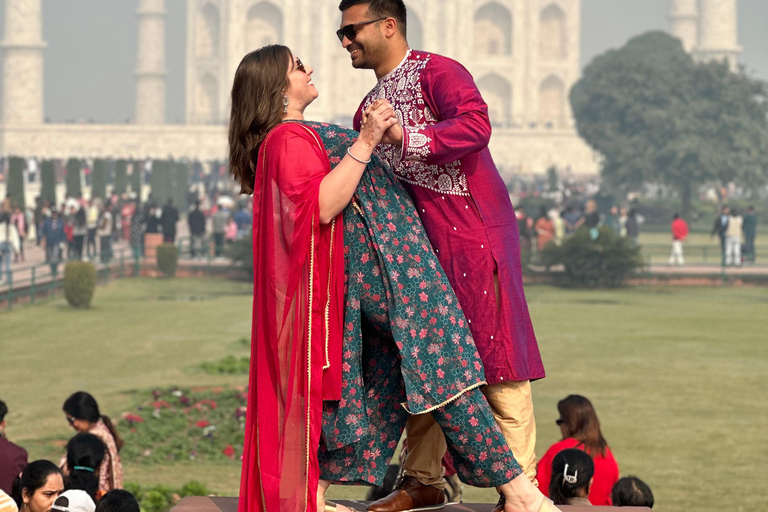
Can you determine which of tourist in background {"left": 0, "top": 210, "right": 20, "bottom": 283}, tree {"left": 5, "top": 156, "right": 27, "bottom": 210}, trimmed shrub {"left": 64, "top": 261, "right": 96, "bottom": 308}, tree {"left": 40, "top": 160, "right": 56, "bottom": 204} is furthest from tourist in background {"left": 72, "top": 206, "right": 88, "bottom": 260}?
tree {"left": 40, "top": 160, "right": 56, "bottom": 204}

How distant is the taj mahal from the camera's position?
46.1 meters

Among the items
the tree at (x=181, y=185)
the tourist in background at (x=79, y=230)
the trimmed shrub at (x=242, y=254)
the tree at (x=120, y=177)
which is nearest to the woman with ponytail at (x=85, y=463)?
the trimmed shrub at (x=242, y=254)

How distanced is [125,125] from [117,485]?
43.6 meters

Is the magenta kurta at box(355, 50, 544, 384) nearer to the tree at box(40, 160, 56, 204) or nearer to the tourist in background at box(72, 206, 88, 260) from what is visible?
the tourist in background at box(72, 206, 88, 260)

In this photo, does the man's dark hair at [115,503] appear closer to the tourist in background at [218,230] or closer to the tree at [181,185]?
the tourist in background at [218,230]

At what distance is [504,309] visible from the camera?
2633 millimetres

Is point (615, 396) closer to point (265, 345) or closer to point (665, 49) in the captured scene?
point (265, 345)

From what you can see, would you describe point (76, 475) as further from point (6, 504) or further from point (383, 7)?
point (383, 7)

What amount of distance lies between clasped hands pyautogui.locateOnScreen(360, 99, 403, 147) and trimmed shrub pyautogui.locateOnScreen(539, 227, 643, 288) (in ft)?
40.8

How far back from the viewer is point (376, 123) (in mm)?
2500

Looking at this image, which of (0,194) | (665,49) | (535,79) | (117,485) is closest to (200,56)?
(535,79)

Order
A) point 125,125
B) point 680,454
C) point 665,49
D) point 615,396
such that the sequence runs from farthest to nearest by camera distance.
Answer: point 125,125
point 665,49
point 615,396
point 680,454

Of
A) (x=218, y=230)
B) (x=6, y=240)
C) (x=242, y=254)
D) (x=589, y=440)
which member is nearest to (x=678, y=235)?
(x=242, y=254)

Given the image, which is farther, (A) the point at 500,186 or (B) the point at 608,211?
(B) the point at 608,211
